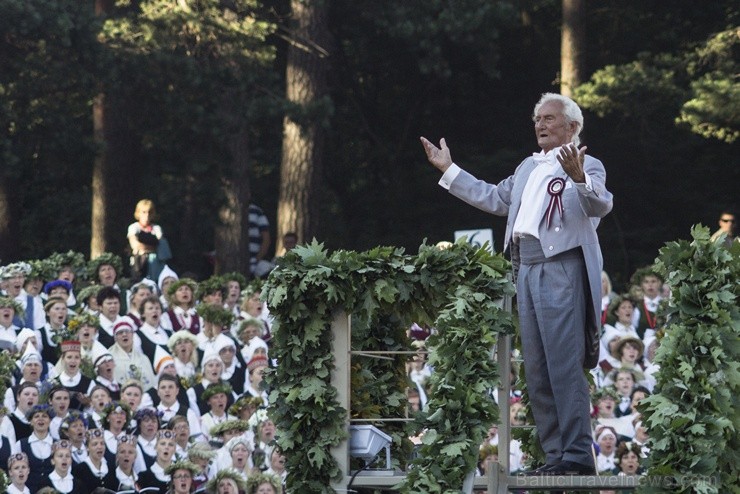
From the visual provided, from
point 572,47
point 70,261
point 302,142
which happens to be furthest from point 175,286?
point 572,47

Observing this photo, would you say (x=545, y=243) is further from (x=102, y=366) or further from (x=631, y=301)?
(x=631, y=301)

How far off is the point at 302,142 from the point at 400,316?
14.0 m

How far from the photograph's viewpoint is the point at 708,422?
6.80 meters

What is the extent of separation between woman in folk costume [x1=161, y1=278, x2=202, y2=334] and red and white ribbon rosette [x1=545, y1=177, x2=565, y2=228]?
7889mm

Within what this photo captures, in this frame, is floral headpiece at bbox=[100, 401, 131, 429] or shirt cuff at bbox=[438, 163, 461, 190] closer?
shirt cuff at bbox=[438, 163, 461, 190]

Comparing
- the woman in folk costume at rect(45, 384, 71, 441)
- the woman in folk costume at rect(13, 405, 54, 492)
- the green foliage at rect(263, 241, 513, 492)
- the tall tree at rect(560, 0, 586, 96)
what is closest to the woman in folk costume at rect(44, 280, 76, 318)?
the woman in folk costume at rect(45, 384, 71, 441)

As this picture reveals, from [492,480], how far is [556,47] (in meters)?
20.3

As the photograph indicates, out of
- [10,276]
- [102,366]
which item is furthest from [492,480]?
[10,276]

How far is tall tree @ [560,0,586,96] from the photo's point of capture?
22219 millimetres

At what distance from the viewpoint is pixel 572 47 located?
22.5 meters

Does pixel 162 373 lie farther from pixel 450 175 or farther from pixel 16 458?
pixel 450 175

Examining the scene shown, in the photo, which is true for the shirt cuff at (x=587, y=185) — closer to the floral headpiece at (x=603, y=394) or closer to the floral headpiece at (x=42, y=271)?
the floral headpiece at (x=603, y=394)

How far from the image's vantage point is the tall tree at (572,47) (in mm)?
22219

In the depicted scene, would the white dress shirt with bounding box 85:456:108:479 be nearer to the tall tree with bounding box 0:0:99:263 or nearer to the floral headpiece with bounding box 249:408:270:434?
the floral headpiece with bounding box 249:408:270:434
